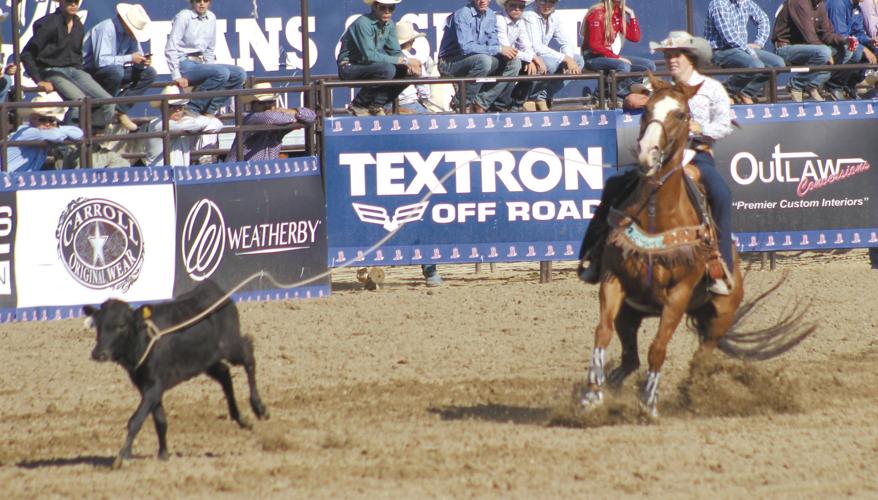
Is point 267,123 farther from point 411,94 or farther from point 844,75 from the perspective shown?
point 844,75

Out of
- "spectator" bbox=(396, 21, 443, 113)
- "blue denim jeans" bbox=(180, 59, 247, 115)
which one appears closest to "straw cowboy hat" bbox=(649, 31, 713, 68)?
"spectator" bbox=(396, 21, 443, 113)

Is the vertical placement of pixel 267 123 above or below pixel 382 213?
above

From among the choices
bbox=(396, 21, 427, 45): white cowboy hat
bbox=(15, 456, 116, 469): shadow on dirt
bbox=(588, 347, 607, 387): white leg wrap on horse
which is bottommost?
bbox=(15, 456, 116, 469): shadow on dirt

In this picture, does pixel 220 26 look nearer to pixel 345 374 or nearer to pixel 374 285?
pixel 374 285

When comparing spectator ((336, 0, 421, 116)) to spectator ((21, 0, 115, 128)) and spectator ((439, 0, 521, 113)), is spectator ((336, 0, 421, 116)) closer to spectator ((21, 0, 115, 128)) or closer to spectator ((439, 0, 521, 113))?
spectator ((439, 0, 521, 113))

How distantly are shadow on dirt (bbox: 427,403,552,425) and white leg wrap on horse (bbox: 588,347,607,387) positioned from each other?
0.42m

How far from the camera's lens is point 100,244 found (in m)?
11.3

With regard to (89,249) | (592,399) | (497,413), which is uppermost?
(89,249)

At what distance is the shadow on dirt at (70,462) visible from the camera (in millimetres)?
6695

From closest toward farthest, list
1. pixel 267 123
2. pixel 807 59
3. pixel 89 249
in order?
pixel 89 249 → pixel 267 123 → pixel 807 59

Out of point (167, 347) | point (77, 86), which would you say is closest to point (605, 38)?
point (77, 86)

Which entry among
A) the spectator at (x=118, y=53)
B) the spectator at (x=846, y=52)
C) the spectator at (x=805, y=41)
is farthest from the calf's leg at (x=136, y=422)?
the spectator at (x=846, y=52)

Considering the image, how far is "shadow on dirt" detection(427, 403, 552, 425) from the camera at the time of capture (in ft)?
25.1

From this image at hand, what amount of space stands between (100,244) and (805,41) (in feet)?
24.9
